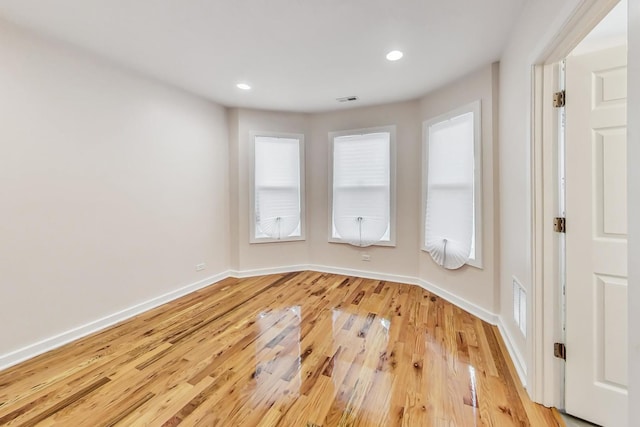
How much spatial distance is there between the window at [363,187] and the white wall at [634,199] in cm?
281

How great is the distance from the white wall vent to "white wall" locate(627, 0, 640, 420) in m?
1.09

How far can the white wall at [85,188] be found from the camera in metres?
1.88

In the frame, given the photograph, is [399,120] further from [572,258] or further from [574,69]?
[572,258]

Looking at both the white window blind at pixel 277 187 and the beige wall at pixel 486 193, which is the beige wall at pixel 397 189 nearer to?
the white window blind at pixel 277 187

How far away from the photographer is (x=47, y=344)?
6.66 ft

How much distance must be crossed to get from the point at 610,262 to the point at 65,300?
12.0ft

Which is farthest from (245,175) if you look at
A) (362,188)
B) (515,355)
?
(515,355)

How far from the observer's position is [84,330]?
2244 millimetres

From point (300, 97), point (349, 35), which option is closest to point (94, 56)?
point (300, 97)

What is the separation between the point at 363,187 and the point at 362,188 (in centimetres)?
2

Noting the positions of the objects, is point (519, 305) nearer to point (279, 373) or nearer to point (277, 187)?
point (279, 373)

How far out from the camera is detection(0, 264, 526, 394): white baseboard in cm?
187

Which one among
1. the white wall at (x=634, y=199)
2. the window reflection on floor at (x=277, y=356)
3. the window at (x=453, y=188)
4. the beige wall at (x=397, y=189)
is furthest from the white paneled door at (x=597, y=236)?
the beige wall at (x=397, y=189)

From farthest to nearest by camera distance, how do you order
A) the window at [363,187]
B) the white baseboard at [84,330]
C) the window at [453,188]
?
the window at [363,187] < the window at [453,188] < the white baseboard at [84,330]
